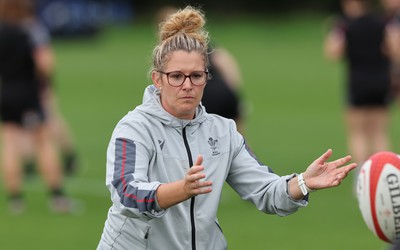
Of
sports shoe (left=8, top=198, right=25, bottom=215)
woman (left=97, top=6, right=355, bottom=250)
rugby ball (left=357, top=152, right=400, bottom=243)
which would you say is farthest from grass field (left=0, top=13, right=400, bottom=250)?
rugby ball (left=357, top=152, right=400, bottom=243)

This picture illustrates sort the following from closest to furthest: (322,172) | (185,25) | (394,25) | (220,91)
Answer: (322,172), (185,25), (220,91), (394,25)

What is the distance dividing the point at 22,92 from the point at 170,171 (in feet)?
22.3

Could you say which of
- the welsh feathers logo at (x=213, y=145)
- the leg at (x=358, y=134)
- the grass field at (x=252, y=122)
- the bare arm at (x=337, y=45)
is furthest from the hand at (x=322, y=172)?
the bare arm at (x=337, y=45)

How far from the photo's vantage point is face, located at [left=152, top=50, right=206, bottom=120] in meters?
5.43

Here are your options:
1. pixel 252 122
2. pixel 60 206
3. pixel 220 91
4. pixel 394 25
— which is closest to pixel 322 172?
pixel 220 91

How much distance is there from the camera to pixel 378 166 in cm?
649

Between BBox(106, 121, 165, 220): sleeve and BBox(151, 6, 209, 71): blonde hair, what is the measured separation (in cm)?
42

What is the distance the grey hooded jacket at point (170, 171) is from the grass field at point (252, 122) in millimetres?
675

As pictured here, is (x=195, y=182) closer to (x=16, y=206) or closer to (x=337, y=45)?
(x=16, y=206)

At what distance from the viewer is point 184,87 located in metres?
5.40

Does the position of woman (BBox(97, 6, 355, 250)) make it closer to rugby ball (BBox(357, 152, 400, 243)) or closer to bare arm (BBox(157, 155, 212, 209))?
bare arm (BBox(157, 155, 212, 209))

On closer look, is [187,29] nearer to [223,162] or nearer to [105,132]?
[223,162]

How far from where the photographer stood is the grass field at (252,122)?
10906mm

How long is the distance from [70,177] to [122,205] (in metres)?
9.64
